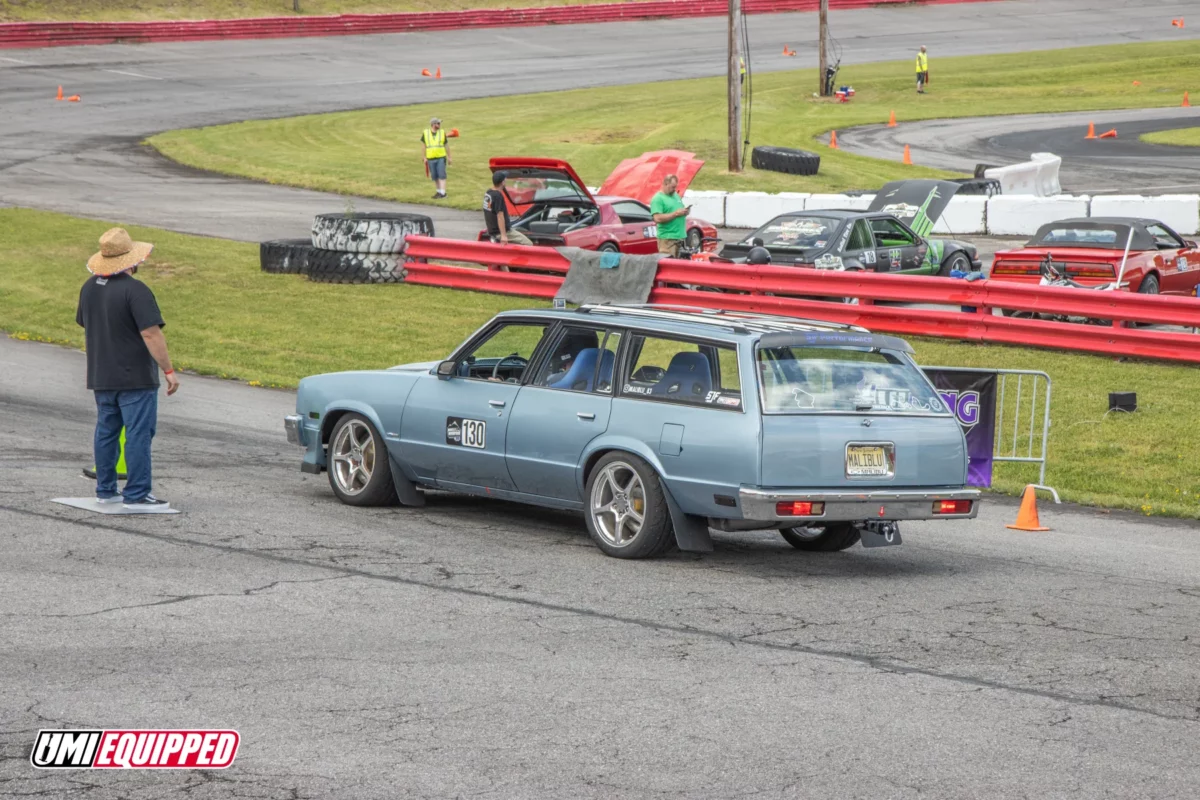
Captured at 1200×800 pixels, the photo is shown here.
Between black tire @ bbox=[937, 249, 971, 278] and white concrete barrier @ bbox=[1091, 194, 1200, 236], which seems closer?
black tire @ bbox=[937, 249, 971, 278]

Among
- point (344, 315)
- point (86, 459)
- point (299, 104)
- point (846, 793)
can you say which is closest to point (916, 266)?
point (344, 315)

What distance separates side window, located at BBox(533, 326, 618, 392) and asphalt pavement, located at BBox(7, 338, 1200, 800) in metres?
0.96

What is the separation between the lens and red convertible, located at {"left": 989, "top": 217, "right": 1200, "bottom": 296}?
20031mm

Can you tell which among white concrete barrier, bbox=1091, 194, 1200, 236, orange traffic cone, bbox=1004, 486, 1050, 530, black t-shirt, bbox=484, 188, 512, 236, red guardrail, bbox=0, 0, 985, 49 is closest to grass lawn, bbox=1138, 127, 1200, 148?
white concrete barrier, bbox=1091, 194, 1200, 236

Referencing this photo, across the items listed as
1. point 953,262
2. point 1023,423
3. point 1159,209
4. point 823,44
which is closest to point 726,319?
point 1023,423

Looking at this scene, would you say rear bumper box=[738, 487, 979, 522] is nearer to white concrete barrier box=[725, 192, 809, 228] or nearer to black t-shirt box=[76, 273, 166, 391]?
black t-shirt box=[76, 273, 166, 391]

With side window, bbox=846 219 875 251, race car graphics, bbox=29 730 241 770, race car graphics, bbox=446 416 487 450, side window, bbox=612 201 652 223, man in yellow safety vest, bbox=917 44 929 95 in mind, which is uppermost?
man in yellow safety vest, bbox=917 44 929 95

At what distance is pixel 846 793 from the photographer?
526 cm

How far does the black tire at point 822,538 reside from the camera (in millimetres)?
9500

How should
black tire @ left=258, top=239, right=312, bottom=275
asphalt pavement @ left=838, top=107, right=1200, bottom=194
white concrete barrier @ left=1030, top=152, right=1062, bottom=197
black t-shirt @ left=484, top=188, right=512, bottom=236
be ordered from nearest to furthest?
black t-shirt @ left=484, top=188, right=512, bottom=236, black tire @ left=258, top=239, right=312, bottom=275, white concrete barrier @ left=1030, top=152, right=1062, bottom=197, asphalt pavement @ left=838, top=107, right=1200, bottom=194

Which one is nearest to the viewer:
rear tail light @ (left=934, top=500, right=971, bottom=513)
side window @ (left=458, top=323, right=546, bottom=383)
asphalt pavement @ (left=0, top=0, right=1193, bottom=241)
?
rear tail light @ (left=934, top=500, right=971, bottom=513)

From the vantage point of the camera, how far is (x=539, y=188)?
23.6 metres

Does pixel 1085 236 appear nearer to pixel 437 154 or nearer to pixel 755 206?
pixel 755 206

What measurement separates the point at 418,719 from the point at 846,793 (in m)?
1.66
